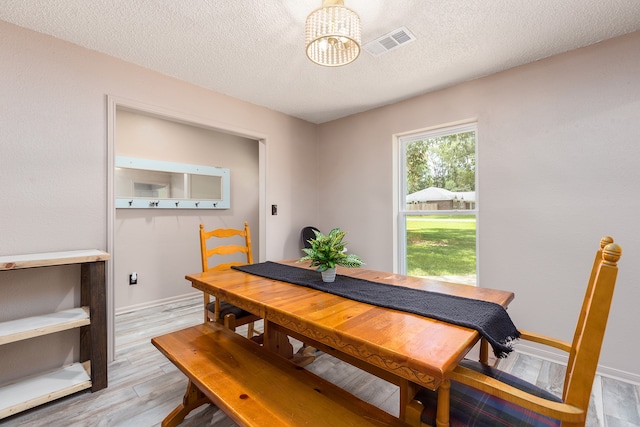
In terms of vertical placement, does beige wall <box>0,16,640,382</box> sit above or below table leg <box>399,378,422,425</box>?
above

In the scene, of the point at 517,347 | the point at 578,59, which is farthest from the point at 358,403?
the point at 578,59

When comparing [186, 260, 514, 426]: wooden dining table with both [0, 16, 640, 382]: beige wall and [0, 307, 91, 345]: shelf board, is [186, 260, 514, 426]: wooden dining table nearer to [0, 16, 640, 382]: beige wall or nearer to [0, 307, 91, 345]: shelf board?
[0, 307, 91, 345]: shelf board

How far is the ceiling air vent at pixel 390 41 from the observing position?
6.34 feet

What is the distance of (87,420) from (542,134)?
11.9ft

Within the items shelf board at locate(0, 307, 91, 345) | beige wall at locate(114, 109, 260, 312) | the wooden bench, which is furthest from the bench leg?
beige wall at locate(114, 109, 260, 312)

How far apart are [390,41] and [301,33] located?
2.07 ft

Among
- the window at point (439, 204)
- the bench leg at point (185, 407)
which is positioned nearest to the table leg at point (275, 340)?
the bench leg at point (185, 407)

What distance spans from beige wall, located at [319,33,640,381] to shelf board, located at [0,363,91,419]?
3163 millimetres

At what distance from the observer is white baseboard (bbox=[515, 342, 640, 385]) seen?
195 cm

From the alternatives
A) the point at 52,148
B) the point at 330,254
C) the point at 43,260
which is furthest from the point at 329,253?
the point at 52,148

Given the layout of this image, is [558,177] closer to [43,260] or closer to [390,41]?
[390,41]

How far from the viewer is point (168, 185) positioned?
142 inches

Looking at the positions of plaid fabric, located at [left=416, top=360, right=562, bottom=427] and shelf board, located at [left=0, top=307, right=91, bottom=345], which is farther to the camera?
shelf board, located at [left=0, top=307, right=91, bottom=345]

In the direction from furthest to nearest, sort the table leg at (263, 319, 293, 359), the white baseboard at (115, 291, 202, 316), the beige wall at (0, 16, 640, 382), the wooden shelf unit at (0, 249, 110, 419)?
1. the white baseboard at (115, 291, 202, 316)
2. the beige wall at (0, 16, 640, 382)
3. the table leg at (263, 319, 293, 359)
4. the wooden shelf unit at (0, 249, 110, 419)
